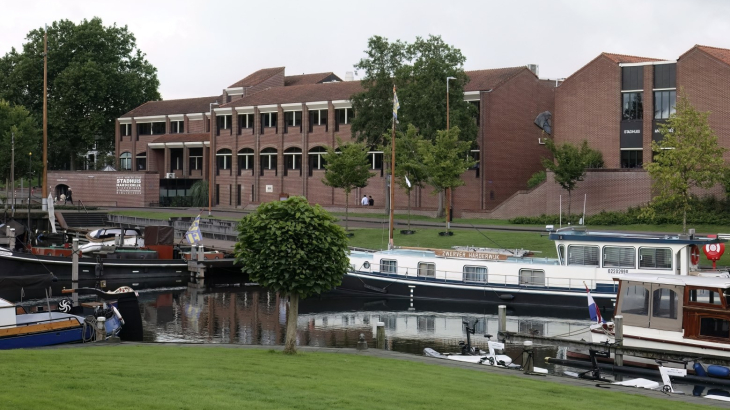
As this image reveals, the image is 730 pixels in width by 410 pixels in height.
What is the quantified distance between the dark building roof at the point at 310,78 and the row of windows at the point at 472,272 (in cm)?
5420

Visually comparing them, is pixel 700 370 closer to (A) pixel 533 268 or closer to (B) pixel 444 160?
(A) pixel 533 268

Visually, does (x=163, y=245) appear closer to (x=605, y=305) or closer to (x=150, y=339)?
(x=150, y=339)

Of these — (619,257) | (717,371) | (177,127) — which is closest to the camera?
(717,371)

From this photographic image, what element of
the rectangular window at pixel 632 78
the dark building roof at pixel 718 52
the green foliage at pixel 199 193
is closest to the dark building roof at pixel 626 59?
the rectangular window at pixel 632 78

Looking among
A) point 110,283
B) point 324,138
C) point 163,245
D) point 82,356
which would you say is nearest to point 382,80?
point 324,138

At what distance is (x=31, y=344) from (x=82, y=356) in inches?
324

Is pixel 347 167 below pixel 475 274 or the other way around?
the other way around

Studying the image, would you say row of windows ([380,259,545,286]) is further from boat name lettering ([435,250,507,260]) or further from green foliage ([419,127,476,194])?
green foliage ([419,127,476,194])

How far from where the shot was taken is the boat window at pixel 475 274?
45594mm

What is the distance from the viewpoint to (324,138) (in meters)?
84.8

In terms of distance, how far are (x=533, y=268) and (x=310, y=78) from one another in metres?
61.9

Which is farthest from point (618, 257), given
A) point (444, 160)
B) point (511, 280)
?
point (444, 160)

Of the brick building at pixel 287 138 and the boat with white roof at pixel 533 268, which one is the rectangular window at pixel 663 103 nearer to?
the brick building at pixel 287 138

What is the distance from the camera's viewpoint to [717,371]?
25.7 metres
